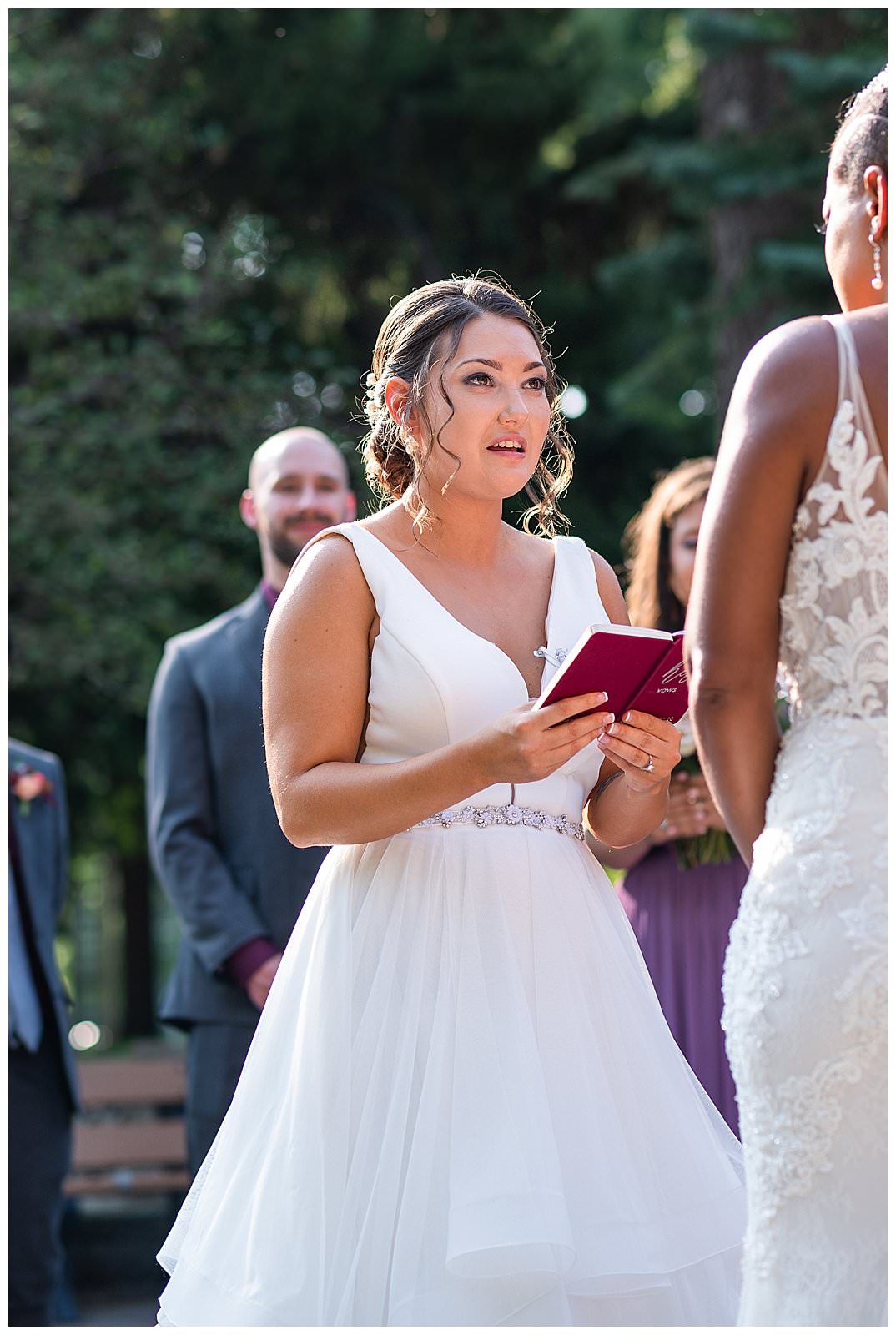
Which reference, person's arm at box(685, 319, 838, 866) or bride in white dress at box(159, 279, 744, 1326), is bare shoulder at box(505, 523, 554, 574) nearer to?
bride in white dress at box(159, 279, 744, 1326)

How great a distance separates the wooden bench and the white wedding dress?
621cm

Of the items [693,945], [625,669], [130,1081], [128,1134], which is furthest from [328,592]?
[130,1081]

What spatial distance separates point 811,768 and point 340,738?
0.97 meters

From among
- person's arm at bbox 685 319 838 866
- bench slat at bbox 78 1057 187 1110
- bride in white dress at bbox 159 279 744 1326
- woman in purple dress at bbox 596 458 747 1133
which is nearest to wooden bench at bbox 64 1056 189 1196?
bench slat at bbox 78 1057 187 1110

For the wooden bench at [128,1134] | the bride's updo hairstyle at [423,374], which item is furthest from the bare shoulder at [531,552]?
the wooden bench at [128,1134]

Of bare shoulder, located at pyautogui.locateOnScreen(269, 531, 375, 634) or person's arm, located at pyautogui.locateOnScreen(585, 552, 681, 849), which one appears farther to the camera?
bare shoulder, located at pyautogui.locateOnScreen(269, 531, 375, 634)

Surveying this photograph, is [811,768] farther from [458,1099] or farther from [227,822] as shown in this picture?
[227,822]

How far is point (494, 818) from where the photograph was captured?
2.97 metres

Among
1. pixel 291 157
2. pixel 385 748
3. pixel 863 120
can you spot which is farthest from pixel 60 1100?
pixel 291 157

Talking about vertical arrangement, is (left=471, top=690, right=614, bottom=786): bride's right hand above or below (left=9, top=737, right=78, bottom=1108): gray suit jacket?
above

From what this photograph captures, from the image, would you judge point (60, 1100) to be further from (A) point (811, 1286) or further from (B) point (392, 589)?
(A) point (811, 1286)

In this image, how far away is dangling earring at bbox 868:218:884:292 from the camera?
234 cm

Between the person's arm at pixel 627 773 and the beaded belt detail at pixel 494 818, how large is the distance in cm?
14

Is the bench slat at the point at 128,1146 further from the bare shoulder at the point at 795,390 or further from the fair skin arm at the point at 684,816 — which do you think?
the bare shoulder at the point at 795,390
